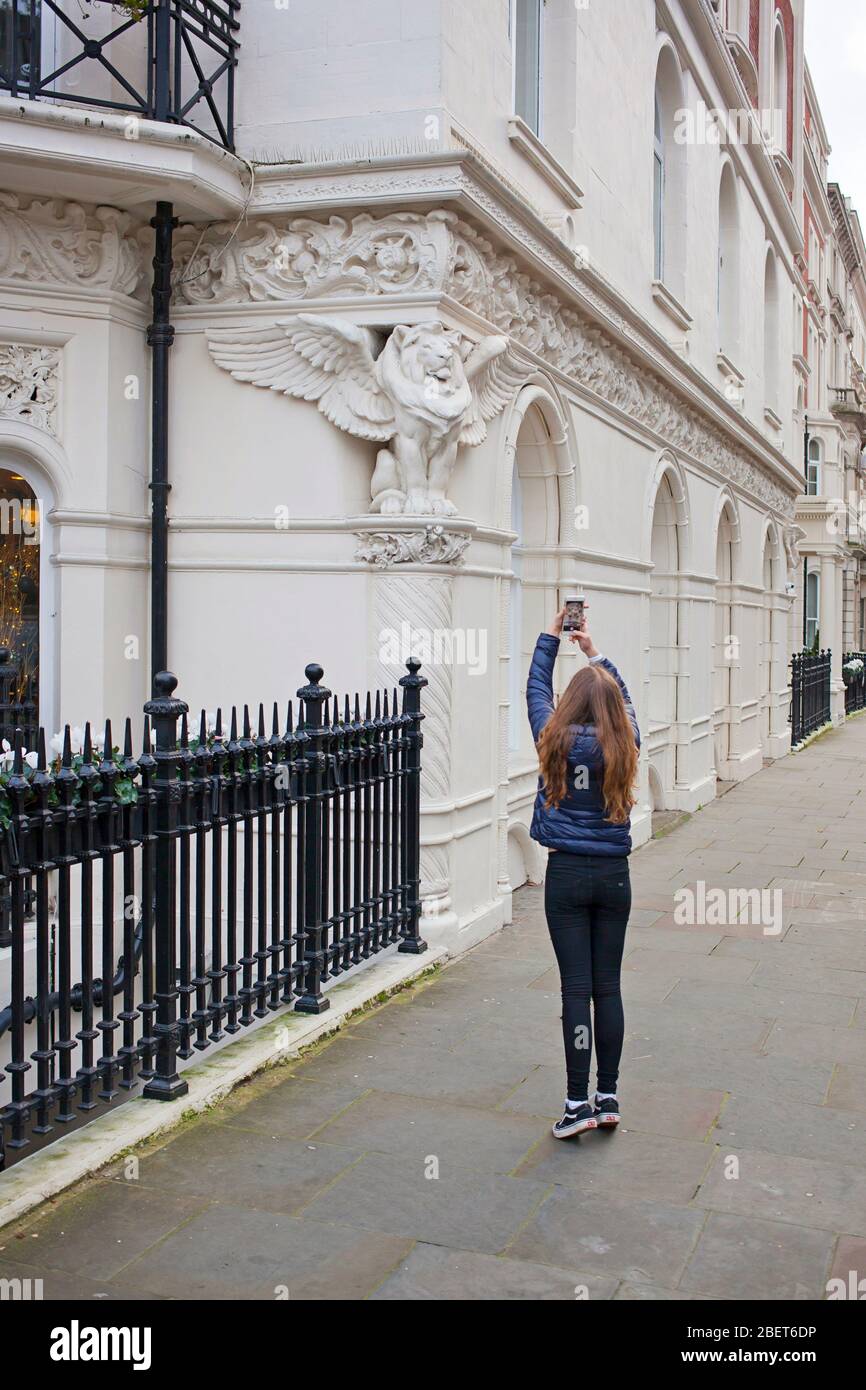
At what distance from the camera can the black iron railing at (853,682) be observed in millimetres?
33500

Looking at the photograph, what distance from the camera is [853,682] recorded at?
1334 inches

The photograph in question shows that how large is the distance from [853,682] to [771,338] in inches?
583

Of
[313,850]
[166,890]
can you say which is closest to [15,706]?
[313,850]

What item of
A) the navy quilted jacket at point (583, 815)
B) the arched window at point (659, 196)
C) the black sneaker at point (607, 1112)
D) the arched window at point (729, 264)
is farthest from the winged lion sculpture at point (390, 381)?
the arched window at point (729, 264)

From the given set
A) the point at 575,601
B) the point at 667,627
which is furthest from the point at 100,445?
the point at 667,627

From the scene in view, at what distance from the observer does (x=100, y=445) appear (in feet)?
24.6

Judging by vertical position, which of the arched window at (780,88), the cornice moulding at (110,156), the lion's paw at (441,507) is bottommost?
the lion's paw at (441,507)

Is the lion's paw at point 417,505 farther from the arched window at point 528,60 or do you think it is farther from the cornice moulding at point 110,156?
the arched window at point 528,60

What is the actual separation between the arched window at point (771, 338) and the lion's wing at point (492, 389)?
13.7m

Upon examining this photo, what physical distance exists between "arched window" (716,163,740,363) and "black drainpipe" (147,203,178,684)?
436 inches

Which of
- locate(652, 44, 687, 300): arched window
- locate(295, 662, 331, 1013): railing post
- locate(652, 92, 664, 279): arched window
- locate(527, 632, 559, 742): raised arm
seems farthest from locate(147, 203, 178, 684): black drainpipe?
locate(652, 44, 687, 300): arched window

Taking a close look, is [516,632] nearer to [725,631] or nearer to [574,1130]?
[574,1130]
